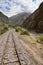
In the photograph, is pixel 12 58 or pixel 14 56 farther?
pixel 14 56

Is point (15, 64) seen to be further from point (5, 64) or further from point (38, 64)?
point (38, 64)

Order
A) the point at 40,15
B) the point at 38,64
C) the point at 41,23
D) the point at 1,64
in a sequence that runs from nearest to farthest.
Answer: the point at 1,64 → the point at 38,64 → the point at 41,23 → the point at 40,15

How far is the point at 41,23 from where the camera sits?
278 feet

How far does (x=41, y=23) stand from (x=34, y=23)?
1183 cm

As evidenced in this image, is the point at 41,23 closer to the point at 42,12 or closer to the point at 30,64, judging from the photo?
the point at 42,12

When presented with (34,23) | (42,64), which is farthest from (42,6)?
(42,64)

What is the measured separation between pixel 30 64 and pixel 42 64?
36.1 inches

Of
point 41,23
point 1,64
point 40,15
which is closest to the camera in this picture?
point 1,64

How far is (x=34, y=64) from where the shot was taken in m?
8.54

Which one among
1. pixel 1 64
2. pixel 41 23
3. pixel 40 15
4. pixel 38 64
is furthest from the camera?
pixel 40 15

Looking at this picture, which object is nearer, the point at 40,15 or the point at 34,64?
the point at 34,64

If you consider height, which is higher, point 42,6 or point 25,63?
point 42,6

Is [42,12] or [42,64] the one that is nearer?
[42,64]

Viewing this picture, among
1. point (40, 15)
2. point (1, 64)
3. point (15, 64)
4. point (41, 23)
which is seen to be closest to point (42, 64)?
point (15, 64)
